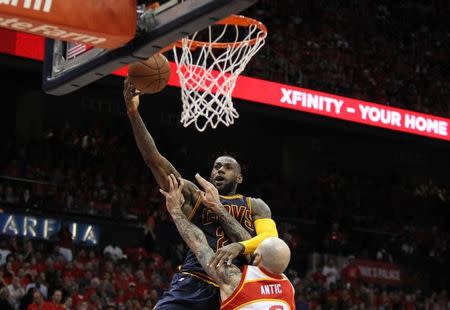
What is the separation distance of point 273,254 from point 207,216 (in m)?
0.94

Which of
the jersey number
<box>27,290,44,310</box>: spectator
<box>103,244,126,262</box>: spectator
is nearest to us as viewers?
the jersey number

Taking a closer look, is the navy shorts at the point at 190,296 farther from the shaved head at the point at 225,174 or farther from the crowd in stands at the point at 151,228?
the crowd in stands at the point at 151,228

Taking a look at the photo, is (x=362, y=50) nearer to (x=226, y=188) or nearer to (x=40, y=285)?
(x=40, y=285)

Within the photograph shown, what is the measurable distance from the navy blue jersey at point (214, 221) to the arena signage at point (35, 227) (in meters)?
8.32

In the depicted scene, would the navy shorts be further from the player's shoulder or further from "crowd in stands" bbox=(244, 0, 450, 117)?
"crowd in stands" bbox=(244, 0, 450, 117)

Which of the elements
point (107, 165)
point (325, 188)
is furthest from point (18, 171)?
point (325, 188)

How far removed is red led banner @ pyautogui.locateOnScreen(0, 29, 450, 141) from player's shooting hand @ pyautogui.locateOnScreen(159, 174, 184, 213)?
8244mm

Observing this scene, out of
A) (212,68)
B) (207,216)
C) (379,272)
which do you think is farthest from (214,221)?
(379,272)

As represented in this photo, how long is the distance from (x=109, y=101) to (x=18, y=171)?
412 centimetres

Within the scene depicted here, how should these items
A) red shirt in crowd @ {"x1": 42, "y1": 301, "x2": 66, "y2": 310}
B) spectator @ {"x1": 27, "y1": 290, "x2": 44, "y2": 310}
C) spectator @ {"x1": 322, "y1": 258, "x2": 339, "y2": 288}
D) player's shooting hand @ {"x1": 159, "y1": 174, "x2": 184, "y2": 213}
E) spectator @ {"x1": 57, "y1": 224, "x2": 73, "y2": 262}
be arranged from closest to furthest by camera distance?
1. player's shooting hand @ {"x1": 159, "y1": 174, "x2": 184, "y2": 213}
2. spectator @ {"x1": 27, "y1": 290, "x2": 44, "y2": 310}
3. red shirt in crowd @ {"x1": 42, "y1": 301, "x2": 66, "y2": 310}
4. spectator @ {"x1": 57, "y1": 224, "x2": 73, "y2": 262}
5. spectator @ {"x1": 322, "y1": 258, "x2": 339, "y2": 288}

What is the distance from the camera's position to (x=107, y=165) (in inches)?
646

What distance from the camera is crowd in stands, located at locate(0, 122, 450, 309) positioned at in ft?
38.0

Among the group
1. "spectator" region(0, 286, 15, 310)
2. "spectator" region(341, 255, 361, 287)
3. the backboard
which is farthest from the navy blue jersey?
"spectator" region(341, 255, 361, 287)

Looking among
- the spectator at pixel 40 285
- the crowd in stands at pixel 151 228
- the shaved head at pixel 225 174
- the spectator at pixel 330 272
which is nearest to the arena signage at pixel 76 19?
the shaved head at pixel 225 174
